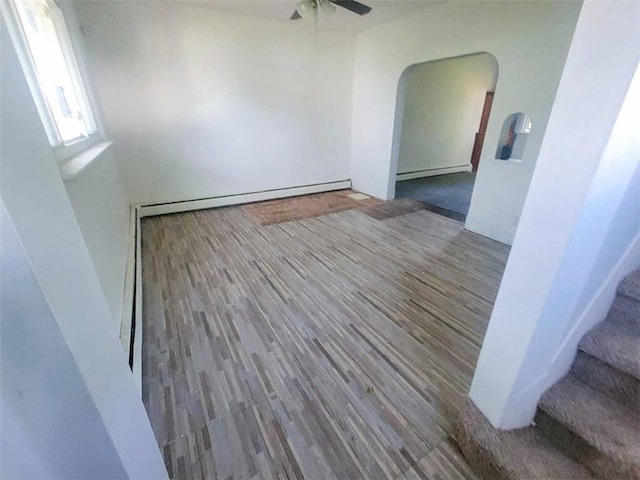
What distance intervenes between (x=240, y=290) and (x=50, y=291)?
199cm

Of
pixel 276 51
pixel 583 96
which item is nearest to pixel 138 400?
pixel 583 96

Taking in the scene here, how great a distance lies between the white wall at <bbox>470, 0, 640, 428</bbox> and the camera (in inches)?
29.8

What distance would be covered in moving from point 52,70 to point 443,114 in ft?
21.7

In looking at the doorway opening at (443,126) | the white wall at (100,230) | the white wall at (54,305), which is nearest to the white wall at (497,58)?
the doorway opening at (443,126)

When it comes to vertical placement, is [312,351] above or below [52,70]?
below

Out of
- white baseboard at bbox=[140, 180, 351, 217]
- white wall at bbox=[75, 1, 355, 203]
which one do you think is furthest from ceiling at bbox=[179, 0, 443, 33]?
white baseboard at bbox=[140, 180, 351, 217]

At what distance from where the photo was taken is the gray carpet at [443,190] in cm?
484

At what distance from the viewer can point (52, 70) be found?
2096mm

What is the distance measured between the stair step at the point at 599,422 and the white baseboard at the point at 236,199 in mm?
4377

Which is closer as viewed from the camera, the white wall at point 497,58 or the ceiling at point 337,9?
the white wall at point 497,58

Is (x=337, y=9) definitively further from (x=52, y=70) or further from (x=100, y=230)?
(x=100, y=230)

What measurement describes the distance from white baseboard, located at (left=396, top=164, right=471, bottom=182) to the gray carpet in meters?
0.14

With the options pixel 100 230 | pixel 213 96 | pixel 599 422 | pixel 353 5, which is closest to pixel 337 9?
pixel 353 5

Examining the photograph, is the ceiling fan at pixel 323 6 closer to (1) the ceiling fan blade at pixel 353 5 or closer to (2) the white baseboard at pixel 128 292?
(1) the ceiling fan blade at pixel 353 5
